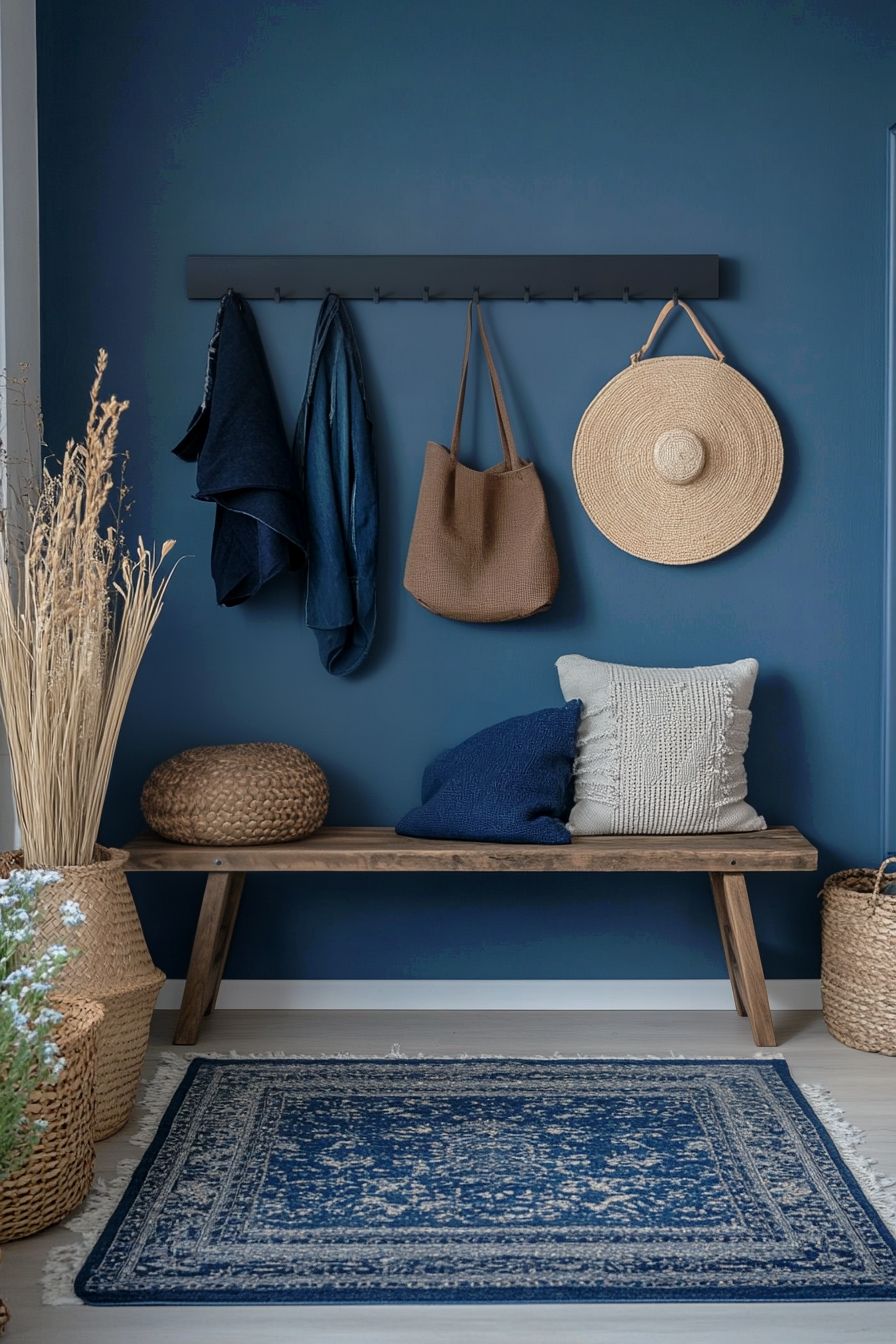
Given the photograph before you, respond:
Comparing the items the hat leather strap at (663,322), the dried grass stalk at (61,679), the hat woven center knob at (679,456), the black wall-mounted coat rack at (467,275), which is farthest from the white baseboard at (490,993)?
the black wall-mounted coat rack at (467,275)

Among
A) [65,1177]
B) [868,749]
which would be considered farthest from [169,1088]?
[868,749]

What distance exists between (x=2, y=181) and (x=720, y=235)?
1.73 meters

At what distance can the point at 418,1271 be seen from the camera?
6.49 ft

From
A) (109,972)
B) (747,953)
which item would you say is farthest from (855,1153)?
(109,972)

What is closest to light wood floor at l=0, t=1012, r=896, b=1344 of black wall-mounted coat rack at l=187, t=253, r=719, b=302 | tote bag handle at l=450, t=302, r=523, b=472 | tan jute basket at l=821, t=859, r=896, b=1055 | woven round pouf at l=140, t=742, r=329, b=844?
tan jute basket at l=821, t=859, r=896, b=1055

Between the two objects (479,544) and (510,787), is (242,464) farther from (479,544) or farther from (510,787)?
(510,787)

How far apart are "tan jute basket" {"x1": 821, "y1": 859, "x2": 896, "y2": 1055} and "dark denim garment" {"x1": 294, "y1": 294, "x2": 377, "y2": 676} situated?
1330 millimetres

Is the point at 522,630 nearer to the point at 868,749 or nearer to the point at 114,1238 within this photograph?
the point at 868,749

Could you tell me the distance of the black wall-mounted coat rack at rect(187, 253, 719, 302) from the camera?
3182 mm

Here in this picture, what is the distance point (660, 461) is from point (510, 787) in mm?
894

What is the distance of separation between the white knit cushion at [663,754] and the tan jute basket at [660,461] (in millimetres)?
357

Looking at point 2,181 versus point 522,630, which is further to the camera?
point 522,630

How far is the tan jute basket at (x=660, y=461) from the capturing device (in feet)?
10.5

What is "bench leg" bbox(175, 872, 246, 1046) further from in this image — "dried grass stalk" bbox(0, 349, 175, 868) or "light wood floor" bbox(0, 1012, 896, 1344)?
"light wood floor" bbox(0, 1012, 896, 1344)
